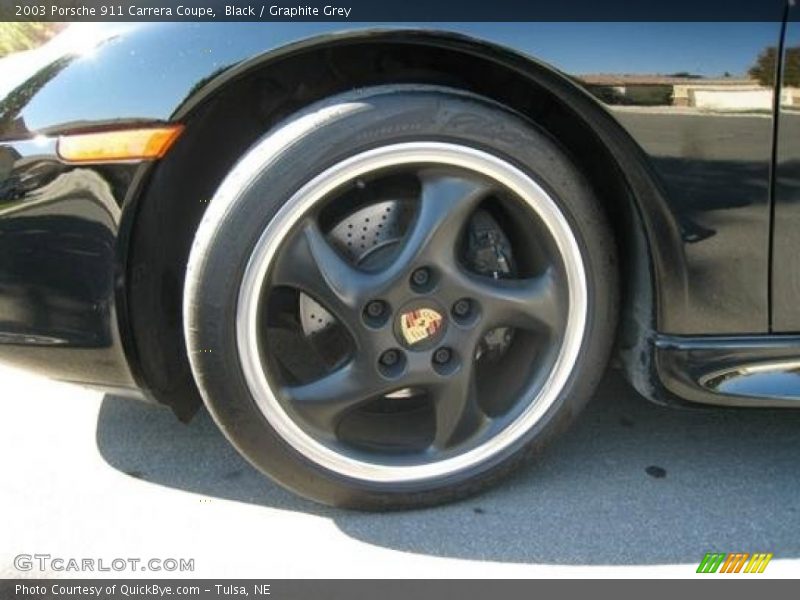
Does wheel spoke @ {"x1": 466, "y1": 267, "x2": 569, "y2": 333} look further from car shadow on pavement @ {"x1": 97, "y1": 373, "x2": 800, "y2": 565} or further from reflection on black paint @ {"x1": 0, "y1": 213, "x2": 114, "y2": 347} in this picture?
reflection on black paint @ {"x1": 0, "y1": 213, "x2": 114, "y2": 347}

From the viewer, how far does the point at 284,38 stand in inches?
72.9

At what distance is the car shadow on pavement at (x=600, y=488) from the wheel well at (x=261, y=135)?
0.39 meters

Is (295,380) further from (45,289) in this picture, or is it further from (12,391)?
(12,391)

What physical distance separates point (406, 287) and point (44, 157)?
85 centimetres

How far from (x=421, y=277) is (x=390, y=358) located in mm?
213

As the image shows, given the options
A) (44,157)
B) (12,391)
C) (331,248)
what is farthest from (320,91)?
(12,391)

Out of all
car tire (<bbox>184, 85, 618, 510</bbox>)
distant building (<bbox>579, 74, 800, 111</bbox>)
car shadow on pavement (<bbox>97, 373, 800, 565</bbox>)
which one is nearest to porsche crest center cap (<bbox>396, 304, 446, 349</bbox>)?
car tire (<bbox>184, 85, 618, 510</bbox>)

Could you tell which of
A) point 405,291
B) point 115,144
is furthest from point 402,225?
point 115,144

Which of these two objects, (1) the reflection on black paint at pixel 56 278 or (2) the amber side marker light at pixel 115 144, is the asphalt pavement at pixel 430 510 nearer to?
(1) the reflection on black paint at pixel 56 278

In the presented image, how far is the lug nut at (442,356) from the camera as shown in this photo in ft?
6.97

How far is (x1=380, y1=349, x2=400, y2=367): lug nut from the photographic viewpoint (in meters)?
2.10

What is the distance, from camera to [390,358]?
2111 mm

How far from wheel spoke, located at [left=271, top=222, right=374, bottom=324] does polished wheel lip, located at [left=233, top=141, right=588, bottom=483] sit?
5 centimetres

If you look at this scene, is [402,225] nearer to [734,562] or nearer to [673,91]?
[673,91]
